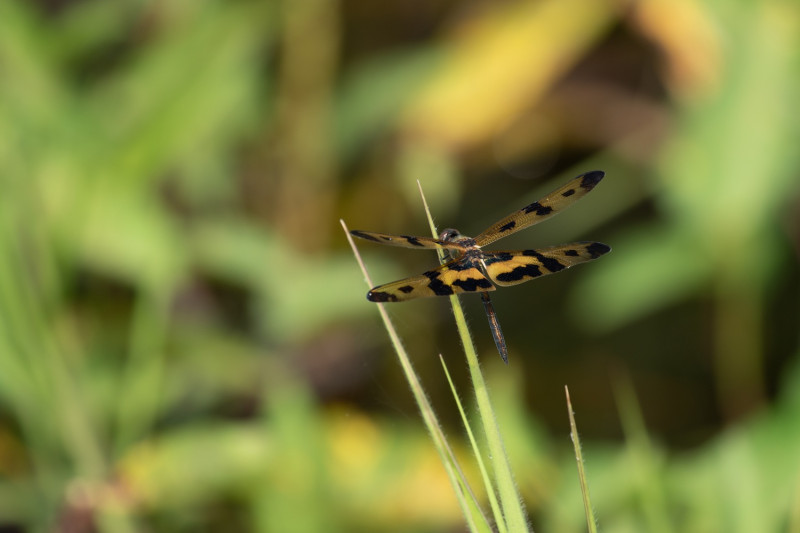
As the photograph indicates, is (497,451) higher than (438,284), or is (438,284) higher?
(438,284)

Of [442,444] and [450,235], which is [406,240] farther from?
[442,444]

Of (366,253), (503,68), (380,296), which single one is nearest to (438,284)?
(380,296)

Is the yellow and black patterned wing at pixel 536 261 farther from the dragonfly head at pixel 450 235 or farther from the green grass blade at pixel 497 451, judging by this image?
the green grass blade at pixel 497 451

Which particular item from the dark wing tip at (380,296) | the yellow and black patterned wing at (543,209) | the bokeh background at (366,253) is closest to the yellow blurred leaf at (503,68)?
the bokeh background at (366,253)

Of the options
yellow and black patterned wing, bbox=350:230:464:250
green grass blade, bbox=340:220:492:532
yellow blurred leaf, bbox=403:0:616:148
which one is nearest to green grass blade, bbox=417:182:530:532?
green grass blade, bbox=340:220:492:532

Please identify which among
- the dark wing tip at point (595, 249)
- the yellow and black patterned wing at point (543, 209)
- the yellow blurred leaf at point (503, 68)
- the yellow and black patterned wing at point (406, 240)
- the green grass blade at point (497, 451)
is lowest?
the green grass blade at point (497, 451)

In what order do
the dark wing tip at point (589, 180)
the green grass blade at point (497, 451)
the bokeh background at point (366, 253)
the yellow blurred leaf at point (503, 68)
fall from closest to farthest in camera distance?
1. the green grass blade at point (497, 451)
2. the dark wing tip at point (589, 180)
3. the bokeh background at point (366, 253)
4. the yellow blurred leaf at point (503, 68)

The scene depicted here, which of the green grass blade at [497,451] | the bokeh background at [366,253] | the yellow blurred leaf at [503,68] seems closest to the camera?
the green grass blade at [497,451]

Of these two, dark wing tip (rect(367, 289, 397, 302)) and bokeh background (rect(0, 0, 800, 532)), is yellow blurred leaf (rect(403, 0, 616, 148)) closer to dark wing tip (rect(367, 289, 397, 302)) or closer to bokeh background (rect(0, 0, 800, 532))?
bokeh background (rect(0, 0, 800, 532))
